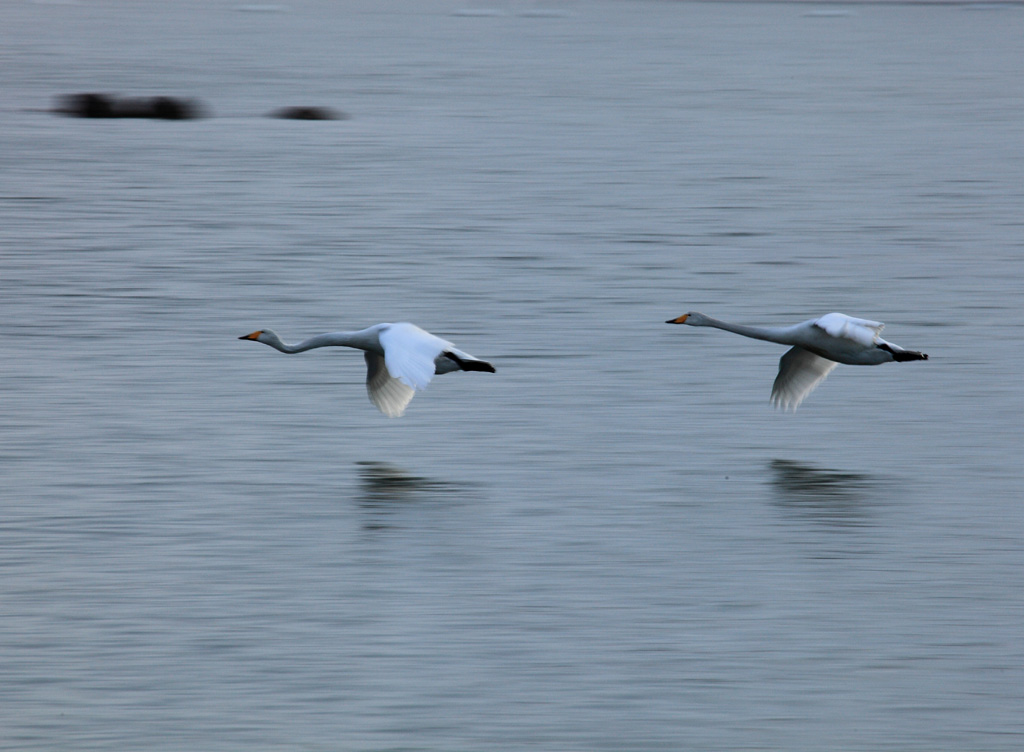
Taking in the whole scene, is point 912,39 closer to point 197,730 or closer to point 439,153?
point 439,153

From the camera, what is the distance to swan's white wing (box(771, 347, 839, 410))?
41.1 ft

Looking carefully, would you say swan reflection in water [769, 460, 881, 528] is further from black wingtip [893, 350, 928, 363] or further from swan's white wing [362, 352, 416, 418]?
swan's white wing [362, 352, 416, 418]

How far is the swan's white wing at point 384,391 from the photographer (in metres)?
12.1

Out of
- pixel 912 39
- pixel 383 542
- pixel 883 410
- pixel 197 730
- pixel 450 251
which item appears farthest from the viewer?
pixel 912 39

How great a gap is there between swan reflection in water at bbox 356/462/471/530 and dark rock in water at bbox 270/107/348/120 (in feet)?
65.1

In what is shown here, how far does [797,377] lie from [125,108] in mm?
20773

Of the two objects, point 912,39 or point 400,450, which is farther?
point 912,39

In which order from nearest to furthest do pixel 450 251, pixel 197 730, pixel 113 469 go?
pixel 197 730 < pixel 113 469 < pixel 450 251

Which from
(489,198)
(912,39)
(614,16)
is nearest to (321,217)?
(489,198)

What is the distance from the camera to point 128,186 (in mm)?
23156

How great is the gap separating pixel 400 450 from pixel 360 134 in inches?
→ 700

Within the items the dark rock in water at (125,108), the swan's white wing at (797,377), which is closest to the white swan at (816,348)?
the swan's white wing at (797,377)

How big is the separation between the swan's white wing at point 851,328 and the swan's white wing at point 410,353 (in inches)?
108

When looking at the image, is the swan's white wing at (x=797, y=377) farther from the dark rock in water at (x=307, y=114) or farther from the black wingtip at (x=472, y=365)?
the dark rock in water at (x=307, y=114)
